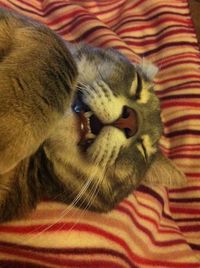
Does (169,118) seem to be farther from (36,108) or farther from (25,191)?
(36,108)

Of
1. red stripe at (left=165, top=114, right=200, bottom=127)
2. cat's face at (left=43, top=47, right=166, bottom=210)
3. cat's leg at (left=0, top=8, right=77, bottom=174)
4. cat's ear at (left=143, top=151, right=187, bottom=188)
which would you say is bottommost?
cat's ear at (left=143, top=151, right=187, bottom=188)

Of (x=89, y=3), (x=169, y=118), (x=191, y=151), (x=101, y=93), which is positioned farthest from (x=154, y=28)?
(x=101, y=93)

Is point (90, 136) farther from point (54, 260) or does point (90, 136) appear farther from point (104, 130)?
point (54, 260)

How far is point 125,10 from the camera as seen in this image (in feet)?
6.34

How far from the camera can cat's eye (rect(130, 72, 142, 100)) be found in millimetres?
1242

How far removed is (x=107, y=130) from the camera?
1.06 metres

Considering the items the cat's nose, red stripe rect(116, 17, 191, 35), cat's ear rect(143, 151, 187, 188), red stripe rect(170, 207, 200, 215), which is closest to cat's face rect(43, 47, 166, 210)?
the cat's nose

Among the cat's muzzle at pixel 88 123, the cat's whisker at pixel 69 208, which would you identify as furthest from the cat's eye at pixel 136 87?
the cat's whisker at pixel 69 208

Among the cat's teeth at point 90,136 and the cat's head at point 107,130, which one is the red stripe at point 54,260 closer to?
the cat's head at point 107,130

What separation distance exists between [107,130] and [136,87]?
27 centimetres

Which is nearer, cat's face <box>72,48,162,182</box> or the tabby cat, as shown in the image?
the tabby cat

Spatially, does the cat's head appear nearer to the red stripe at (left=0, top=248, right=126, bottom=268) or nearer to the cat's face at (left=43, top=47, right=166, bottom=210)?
the cat's face at (left=43, top=47, right=166, bottom=210)

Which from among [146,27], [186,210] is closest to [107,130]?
[186,210]

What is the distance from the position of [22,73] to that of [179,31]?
1.16 meters
